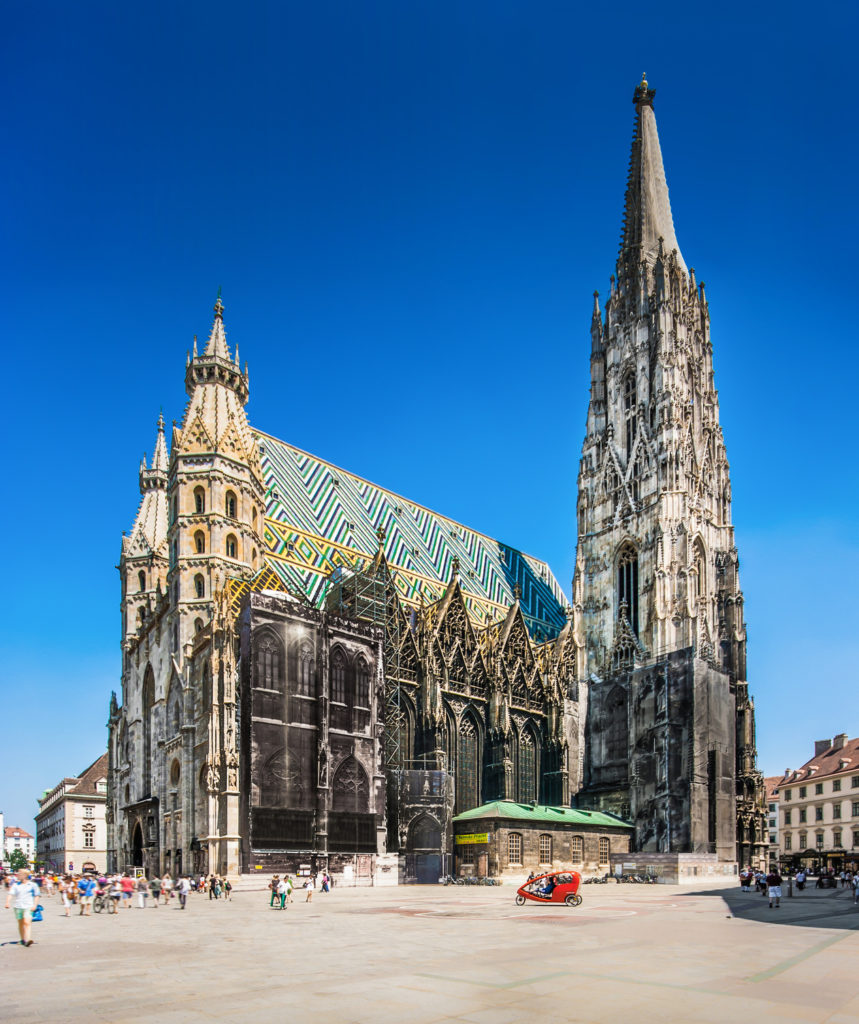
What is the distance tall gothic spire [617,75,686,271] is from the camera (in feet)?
254

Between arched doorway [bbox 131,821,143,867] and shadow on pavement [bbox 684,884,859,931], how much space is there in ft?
112

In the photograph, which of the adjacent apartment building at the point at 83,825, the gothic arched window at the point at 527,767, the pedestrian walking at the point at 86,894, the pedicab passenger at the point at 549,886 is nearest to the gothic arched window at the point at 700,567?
the gothic arched window at the point at 527,767

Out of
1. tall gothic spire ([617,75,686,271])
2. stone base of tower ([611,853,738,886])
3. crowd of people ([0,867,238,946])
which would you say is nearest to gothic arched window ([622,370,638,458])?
tall gothic spire ([617,75,686,271])

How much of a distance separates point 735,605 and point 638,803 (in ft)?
59.4

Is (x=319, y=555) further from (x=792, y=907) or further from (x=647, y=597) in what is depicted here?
(x=792, y=907)

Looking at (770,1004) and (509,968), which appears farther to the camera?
(509,968)

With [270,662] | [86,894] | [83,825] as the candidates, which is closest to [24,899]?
[86,894]

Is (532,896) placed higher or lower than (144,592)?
lower

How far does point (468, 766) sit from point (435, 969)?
46.4 metres

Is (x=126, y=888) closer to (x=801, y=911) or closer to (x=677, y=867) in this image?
(x=801, y=911)

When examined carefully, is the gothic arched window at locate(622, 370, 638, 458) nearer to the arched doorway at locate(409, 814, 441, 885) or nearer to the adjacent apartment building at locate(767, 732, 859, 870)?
the adjacent apartment building at locate(767, 732, 859, 870)

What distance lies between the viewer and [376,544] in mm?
65250

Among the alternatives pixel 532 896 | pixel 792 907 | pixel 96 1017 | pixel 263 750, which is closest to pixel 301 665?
pixel 263 750

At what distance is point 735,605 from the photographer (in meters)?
71.8
